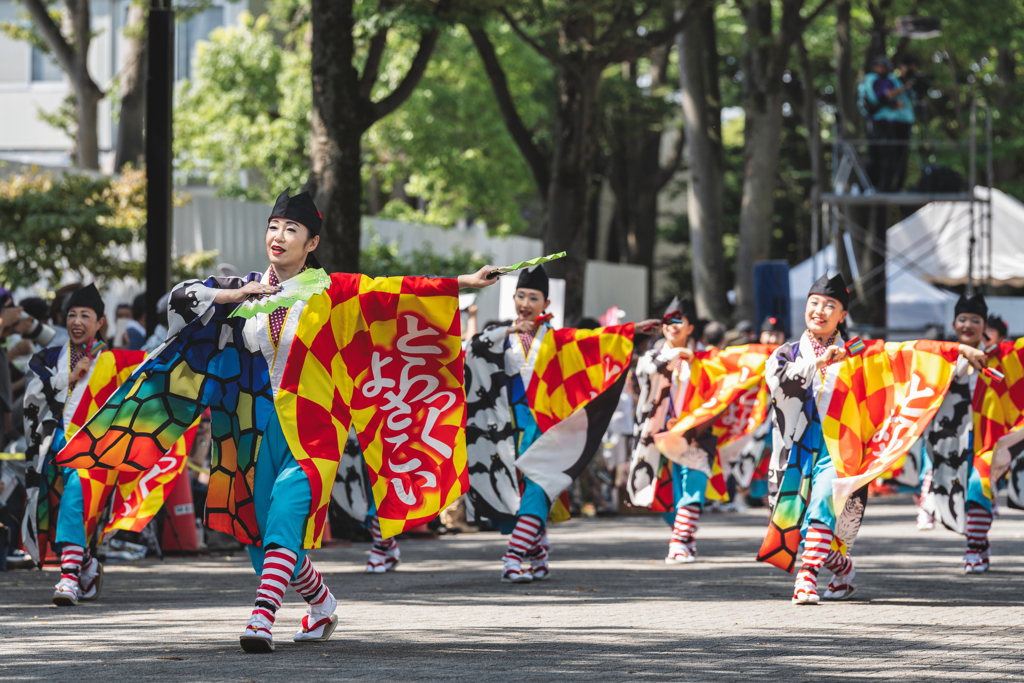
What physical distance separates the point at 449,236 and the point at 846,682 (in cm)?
1803

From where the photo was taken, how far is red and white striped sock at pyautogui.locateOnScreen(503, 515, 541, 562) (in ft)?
30.2

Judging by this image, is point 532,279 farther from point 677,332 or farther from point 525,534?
point 677,332

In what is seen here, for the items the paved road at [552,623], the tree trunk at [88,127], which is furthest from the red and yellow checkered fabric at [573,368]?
the tree trunk at [88,127]

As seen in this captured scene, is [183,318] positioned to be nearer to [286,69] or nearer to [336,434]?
[336,434]

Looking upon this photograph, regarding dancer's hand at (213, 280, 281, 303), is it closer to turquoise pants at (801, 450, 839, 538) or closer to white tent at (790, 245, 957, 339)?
turquoise pants at (801, 450, 839, 538)

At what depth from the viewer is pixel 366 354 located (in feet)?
22.1

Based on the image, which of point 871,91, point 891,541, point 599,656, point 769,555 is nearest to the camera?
point 599,656

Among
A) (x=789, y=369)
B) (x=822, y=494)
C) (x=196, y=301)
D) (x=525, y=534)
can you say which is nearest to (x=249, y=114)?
(x=525, y=534)

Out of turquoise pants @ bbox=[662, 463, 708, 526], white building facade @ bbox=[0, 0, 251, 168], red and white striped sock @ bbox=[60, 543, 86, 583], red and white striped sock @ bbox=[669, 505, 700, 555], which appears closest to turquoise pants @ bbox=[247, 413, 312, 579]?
red and white striped sock @ bbox=[60, 543, 86, 583]

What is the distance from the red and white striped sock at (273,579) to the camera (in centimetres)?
604

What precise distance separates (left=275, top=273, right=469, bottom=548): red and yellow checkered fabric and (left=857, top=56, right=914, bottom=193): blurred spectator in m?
14.0

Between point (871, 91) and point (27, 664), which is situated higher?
point (871, 91)

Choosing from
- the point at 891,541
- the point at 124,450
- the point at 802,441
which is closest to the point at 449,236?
the point at 891,541

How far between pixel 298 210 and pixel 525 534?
346cm
